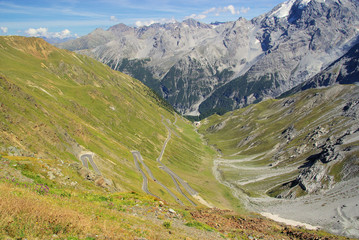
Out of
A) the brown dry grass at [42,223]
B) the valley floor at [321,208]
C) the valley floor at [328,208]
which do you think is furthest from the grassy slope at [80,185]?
the valley floor at [328,208]

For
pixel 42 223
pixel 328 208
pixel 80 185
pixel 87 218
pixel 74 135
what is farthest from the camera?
pixel 328 208

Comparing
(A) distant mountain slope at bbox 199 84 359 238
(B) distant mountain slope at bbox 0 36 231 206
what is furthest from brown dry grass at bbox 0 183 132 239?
(A) distant mountain slope at bbox 199 84 359 238

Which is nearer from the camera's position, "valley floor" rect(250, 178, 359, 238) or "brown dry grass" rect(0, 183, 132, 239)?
"brown dry grass" rect(0, 183, 132, 239)

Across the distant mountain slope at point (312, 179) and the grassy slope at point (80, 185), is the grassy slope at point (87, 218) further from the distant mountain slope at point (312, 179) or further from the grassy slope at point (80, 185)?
the distant mountain slope at point (312, 179)

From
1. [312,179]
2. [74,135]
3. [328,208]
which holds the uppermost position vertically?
[74,135]

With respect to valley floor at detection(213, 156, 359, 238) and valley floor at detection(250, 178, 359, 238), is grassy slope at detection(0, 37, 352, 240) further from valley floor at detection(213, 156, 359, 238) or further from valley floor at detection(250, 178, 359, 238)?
valley floor at detection(250, 178, 359, 238)

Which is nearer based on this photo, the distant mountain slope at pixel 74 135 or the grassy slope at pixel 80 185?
the grassy slope at pixel 80 185

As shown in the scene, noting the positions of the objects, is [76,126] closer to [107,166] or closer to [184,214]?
[107,166]

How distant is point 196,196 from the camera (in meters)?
130

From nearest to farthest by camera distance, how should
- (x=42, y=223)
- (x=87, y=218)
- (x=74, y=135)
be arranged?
(x=42, y=223) < (x=87, y=218) < (x=74, y=135)

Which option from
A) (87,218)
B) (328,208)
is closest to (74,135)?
(87,218)

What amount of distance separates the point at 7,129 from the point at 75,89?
12652cm

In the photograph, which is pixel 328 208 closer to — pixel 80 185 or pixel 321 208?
pixel 321 208

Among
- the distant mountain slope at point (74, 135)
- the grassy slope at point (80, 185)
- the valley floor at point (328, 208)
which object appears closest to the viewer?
the grassy slope at point (80, 185)
